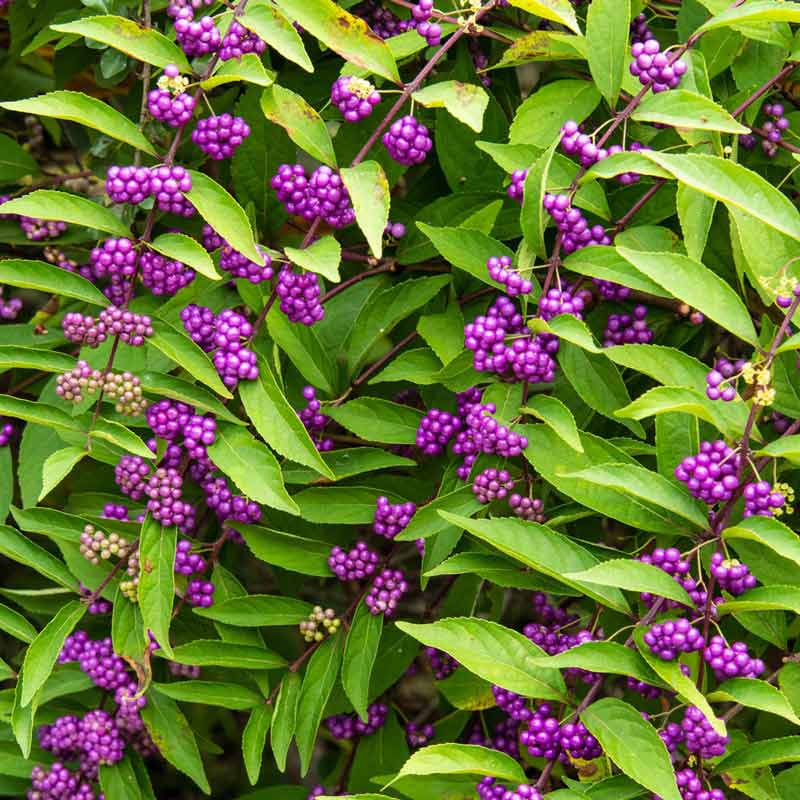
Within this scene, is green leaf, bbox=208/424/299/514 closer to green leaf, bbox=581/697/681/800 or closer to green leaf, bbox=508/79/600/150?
green leaf, bbox=581/697/681/800

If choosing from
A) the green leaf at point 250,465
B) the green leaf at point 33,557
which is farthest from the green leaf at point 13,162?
the green leaf at point 250,465

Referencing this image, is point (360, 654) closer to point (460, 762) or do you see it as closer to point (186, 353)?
point (460, 762)

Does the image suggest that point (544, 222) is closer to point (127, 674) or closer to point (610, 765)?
point (610, 765)

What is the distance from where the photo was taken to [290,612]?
248 centimetres

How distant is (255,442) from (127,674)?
0.78 m

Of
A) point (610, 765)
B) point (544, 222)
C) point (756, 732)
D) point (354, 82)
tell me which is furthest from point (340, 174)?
point (756, 732)

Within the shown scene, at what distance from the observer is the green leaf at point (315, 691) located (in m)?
2.35

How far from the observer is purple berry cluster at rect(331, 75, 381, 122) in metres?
2.04

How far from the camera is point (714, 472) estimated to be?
1888 millimetres

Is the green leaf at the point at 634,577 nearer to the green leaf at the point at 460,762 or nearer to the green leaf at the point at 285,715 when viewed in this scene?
A: the green leaf at the point at 460,762

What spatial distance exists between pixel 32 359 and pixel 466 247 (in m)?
0.78

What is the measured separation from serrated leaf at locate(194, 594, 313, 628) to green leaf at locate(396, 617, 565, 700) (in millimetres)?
555

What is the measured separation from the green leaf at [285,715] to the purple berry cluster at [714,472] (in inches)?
36.7

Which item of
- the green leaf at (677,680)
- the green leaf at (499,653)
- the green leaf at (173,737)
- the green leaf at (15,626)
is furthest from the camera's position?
the green leaf at (173,737)
